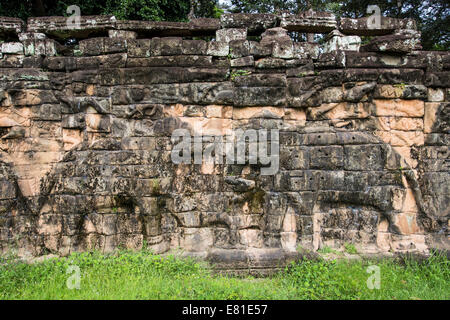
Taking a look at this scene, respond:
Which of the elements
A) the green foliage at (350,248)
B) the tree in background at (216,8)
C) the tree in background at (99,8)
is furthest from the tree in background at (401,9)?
the green foliage at (350,248)

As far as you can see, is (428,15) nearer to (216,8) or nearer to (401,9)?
(401,9)

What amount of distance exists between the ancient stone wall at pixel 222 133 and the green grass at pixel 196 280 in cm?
36

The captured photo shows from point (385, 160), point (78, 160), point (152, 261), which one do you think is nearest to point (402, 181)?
point (385, 160)

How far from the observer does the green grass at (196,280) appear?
11.0 feet

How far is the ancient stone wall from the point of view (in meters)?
4.31

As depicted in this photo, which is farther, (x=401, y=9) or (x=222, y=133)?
(x=401, y=9)

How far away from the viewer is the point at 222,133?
14.6 ft

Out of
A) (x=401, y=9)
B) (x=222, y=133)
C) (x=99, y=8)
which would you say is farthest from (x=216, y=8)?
(x=401, y=9)

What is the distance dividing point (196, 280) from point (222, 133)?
7.95ft

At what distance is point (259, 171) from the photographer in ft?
14.3

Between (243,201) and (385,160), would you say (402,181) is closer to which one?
(385,160)

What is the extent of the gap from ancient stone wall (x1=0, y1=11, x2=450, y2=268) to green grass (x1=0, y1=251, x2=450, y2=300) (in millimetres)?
362

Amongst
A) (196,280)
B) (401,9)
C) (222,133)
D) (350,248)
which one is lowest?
(196,280)

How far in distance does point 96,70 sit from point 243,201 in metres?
3.54
